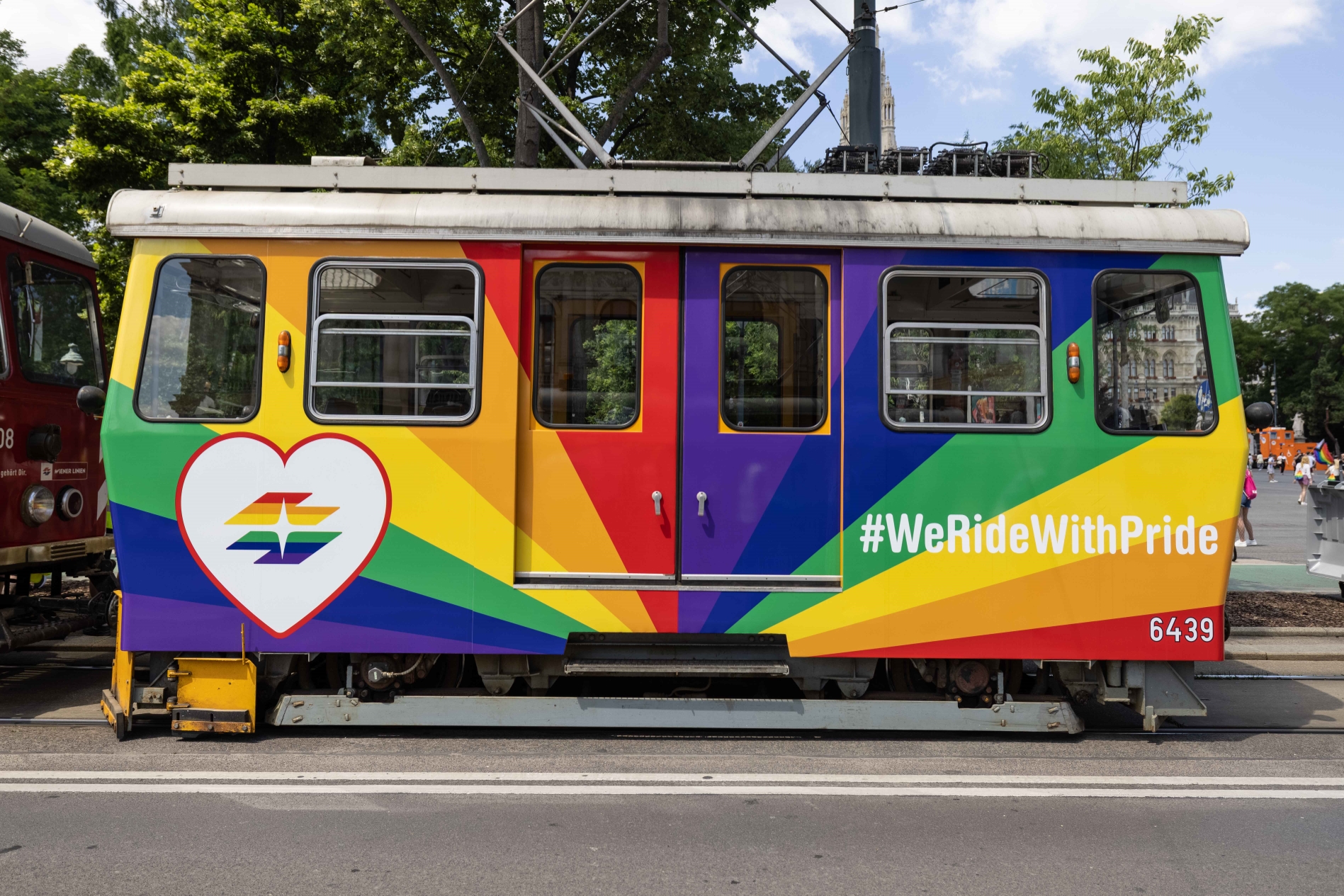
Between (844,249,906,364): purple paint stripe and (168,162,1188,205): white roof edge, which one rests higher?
(168,162,1188,205): white roof edge

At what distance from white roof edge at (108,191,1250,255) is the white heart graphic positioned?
1330mm

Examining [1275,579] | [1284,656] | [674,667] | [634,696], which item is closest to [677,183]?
[674,667]

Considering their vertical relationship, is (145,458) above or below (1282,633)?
above

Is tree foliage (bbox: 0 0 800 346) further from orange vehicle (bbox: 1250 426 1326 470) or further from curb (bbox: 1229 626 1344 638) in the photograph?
orange vehicle (bbox: 1250 426 1326 470)

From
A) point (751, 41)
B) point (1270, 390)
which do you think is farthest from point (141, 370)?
point (1270, 390)

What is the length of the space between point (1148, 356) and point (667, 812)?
3968mm

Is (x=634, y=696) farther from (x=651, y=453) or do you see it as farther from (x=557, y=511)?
(x=651, y=453)

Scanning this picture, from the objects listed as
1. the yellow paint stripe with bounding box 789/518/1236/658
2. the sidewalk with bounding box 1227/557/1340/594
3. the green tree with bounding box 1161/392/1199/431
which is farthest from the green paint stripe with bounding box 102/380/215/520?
the sidewalk with bounding box 1227/557/1340/594

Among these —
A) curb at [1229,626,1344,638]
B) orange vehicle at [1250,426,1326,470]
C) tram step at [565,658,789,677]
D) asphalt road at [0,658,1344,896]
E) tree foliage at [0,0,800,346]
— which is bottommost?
asphalt road at [0,658,1344,896]

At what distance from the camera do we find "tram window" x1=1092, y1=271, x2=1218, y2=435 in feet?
18.5

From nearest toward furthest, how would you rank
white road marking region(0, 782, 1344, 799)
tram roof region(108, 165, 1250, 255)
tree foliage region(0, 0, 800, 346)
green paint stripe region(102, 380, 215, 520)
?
white road marking region(0, 782, 1344, 799) → green paint stripe region(102, 380, 215, 520) → tram roof region(108, 165, 1250, 255) → tree foliage region(0, 0, 800, 346)

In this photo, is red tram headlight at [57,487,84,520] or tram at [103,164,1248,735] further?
red tram headlight at [57,487,84,520]

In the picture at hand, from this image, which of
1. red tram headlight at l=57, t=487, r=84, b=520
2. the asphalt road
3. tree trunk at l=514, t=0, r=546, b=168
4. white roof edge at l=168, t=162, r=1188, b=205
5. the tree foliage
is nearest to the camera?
the asphalt road

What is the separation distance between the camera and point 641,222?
568 centimetres
